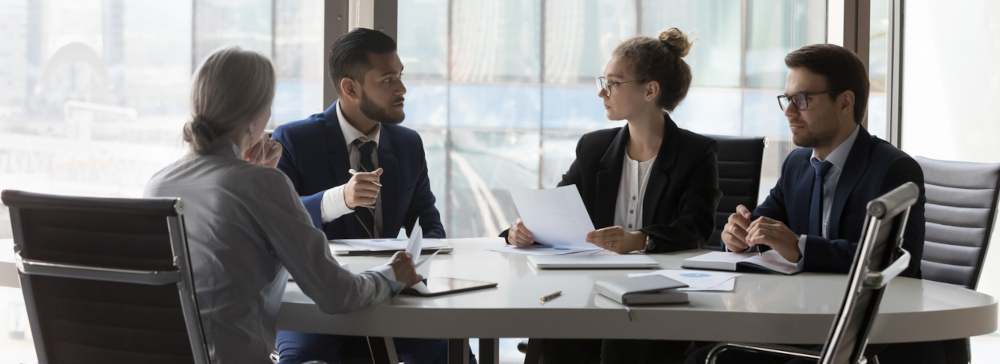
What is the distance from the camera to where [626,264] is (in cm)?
181

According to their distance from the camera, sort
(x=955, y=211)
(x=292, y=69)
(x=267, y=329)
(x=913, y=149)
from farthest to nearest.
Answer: (x=913, y=149), (x=292, y=69), (x=955, y=211), (x=267, y=329)

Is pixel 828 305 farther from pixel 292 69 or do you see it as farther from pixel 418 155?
pixel 292 69

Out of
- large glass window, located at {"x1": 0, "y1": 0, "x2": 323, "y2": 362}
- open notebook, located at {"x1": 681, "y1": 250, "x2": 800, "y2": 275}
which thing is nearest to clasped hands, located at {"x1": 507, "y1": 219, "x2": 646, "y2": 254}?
open notebook, located at {"x1": 681, "y1": 250, "x2": 800, "y2": 275}

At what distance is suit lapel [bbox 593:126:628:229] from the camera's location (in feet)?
8.06

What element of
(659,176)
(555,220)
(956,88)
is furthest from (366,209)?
(956,88)

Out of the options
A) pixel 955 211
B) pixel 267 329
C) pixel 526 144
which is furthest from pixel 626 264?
pixel 526 144

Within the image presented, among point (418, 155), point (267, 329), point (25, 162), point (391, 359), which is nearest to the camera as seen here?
point (267, 329)

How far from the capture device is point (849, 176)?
6.45ft

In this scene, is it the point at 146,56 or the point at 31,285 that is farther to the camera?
the point at 146,56

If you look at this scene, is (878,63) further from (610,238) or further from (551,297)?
(551,297)

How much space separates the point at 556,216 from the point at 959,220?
1.37 m

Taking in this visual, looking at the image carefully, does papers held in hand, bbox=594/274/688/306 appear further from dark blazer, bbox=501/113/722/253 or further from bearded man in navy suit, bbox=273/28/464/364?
bearded man in navy suit, bbox=273/28/464/364

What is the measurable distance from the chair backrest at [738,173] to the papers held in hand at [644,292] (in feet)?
4.96

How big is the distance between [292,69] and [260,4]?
34 cm
